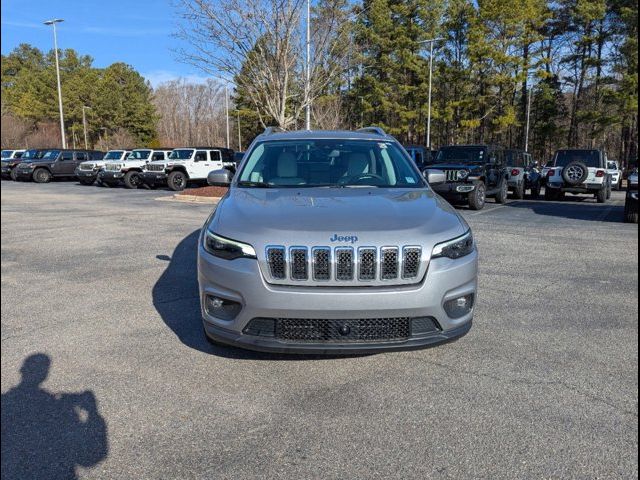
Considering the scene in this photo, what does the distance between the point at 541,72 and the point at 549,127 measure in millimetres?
8991

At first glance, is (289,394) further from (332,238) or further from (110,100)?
(110,100)

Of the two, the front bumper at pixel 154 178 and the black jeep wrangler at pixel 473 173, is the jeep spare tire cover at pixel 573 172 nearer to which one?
the black jeep wrangler at pixel 473 173

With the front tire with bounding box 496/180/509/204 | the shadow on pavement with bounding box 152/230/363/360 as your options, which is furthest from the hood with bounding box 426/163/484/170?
the shadow on pavement with bounding box 152/230/363/360

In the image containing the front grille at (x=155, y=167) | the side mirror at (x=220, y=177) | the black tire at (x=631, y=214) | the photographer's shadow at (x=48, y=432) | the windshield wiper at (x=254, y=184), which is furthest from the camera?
the front grille at (x=155, y=167)

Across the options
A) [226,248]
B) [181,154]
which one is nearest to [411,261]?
[226,248]

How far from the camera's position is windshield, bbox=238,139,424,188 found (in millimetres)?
4488

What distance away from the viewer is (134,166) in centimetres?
2342

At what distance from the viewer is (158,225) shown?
34.5 ft

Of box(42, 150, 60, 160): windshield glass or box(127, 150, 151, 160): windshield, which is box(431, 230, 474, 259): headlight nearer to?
box(127, 150, 151, 160): windshield

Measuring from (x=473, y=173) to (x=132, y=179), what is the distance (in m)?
16.0

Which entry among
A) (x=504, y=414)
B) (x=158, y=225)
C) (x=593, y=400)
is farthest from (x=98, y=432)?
(x=158, y=225)

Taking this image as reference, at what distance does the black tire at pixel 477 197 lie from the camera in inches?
546

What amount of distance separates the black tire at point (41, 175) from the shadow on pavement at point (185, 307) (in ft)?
76.3

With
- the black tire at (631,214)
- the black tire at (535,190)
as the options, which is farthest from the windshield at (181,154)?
the black tire at (631,214)
